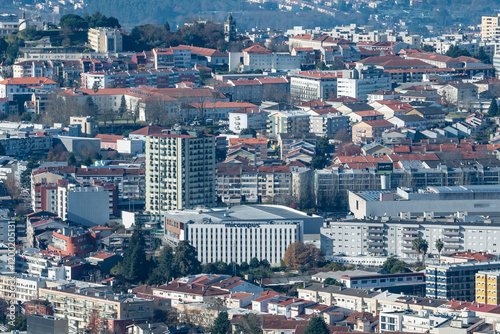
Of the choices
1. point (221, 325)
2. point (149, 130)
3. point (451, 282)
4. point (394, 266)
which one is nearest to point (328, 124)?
point (149, 130)

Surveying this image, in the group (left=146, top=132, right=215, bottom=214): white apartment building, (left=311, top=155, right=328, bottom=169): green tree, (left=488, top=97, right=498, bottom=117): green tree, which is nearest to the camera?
(left=146, top=132, right=215, bottom=214): white apartment building

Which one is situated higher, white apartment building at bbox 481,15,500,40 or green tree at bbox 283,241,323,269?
white apartment building at bbox 481,15,500,40

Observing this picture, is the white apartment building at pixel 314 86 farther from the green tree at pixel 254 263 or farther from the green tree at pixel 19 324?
the green tree at pixel 19 324

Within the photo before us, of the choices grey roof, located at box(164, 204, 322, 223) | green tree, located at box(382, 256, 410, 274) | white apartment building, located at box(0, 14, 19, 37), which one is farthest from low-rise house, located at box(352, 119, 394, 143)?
white apartment building, located at box(0, 14, 19, 37)

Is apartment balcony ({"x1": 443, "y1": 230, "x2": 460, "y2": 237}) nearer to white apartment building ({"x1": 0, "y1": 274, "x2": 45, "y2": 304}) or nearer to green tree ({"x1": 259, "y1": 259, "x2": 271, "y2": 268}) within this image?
green tree ({"x1": 259, "y1": 259, "x2": 271, "y2": 268})

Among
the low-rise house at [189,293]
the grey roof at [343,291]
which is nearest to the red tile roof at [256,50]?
the grey roof at [343,291]

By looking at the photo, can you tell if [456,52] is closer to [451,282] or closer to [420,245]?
[420,245]

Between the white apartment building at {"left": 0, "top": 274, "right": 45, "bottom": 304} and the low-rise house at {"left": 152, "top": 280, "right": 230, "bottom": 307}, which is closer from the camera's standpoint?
the low-rise house at {"left": 152, "top": 280, "right": 230, "bottom": 307}
